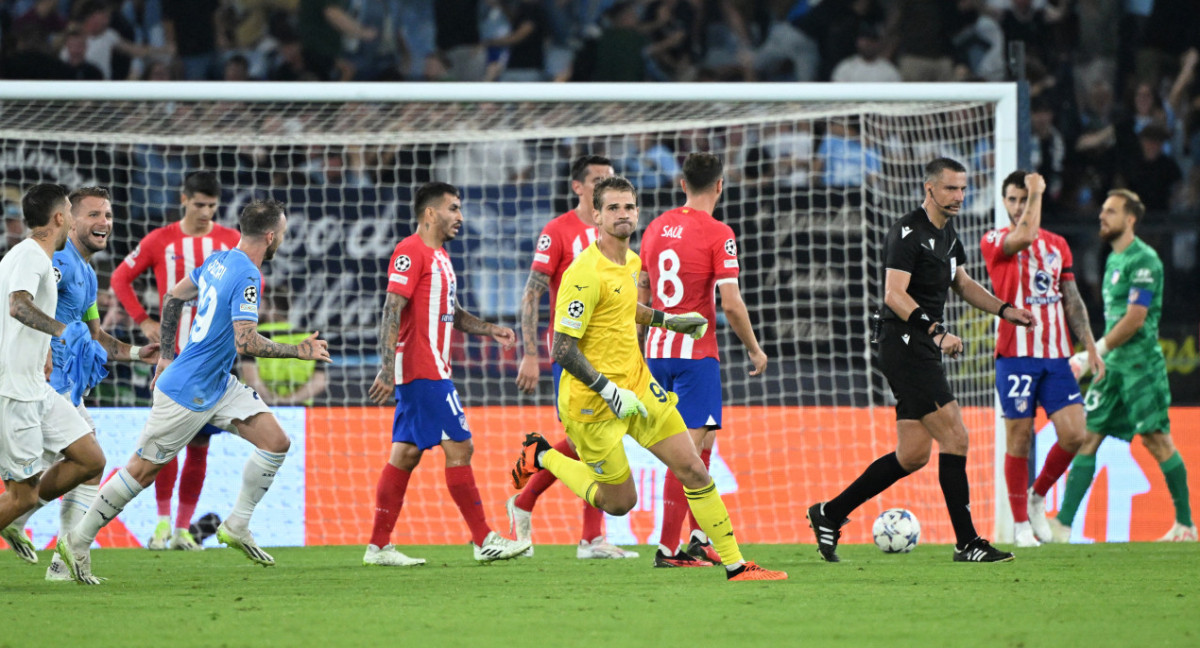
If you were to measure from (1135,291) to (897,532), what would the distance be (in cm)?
271

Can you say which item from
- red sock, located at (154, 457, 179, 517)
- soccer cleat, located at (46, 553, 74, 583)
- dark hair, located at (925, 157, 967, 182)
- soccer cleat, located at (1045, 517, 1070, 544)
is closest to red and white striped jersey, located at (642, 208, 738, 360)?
dark hair, located at (925, 157, 967, 182)

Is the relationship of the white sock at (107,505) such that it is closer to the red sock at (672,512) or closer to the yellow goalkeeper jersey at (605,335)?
the yellow goalkeeper jersey at (605,335)

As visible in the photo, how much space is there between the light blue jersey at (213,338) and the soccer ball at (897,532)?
3.66m

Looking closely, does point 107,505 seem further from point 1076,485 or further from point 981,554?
point 1076,485

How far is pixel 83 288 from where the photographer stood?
7203 mm

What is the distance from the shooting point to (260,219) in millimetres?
7336

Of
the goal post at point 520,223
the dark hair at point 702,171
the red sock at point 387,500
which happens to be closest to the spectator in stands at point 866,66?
the goal post at point 520,223

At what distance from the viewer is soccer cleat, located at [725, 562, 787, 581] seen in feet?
20.9

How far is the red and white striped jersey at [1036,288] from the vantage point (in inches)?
357

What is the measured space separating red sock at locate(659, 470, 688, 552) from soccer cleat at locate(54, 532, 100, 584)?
2828 millimetres

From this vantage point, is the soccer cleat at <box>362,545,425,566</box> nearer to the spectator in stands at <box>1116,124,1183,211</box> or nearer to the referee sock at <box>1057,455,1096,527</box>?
the referee sock at <box>1057,455,1096,527</box>

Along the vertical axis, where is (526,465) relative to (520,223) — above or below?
below

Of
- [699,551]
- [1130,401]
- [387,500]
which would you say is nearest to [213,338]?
[387,500]

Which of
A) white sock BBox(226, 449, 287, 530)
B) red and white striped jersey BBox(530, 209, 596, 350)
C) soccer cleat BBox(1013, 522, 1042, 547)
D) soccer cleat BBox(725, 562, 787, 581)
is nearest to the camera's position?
soccer cleat BBox(725, 562, 787, 581)
